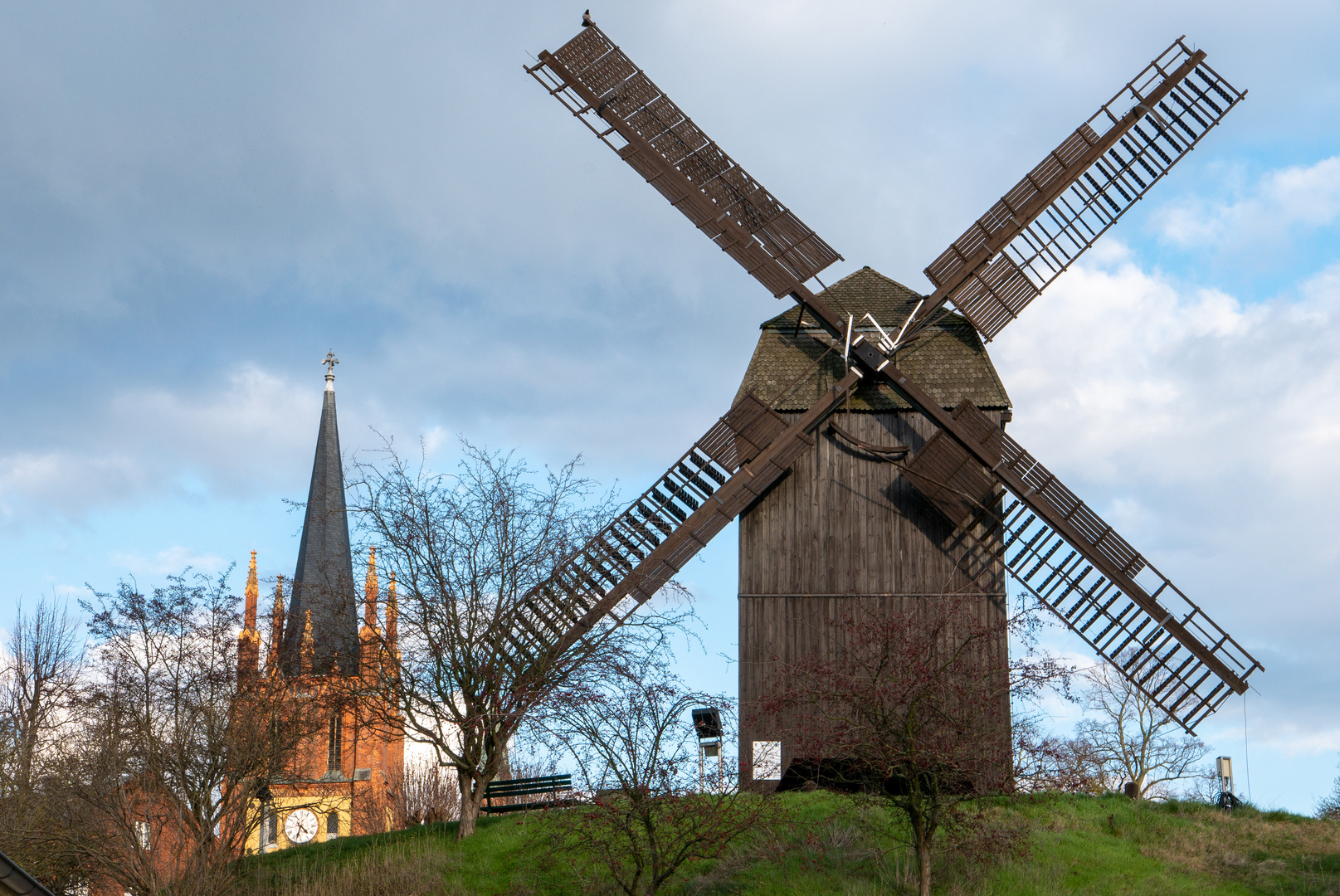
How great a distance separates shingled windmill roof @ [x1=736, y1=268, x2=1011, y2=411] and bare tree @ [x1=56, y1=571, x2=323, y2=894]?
8.61 m

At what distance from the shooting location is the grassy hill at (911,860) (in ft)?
45.1

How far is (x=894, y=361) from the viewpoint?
63.0ft

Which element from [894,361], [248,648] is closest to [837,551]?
[894,361]

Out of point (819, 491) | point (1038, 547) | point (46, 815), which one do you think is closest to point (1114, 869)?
point (1038, 547)

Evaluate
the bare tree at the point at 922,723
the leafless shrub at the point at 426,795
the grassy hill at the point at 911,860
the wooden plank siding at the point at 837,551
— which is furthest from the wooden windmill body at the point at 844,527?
the leafless shrub at the point at 426,795

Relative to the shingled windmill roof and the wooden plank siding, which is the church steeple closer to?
the wooden plank siding

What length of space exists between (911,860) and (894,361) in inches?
312

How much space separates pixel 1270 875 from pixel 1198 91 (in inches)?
499

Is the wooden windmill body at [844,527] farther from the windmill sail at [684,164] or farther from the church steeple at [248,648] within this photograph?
the church steeple at [248,648]

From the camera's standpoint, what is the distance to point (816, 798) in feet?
55.2

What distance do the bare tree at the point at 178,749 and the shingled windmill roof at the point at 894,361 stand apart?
8611mm

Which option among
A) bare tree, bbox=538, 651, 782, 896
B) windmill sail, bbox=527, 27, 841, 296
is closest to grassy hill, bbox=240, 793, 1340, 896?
bare tree, bbox=538, 651, 782, 896

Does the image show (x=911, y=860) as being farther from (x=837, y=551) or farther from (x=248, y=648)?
(x=248, y=648)

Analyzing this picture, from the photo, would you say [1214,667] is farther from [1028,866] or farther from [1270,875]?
[1028,866]
